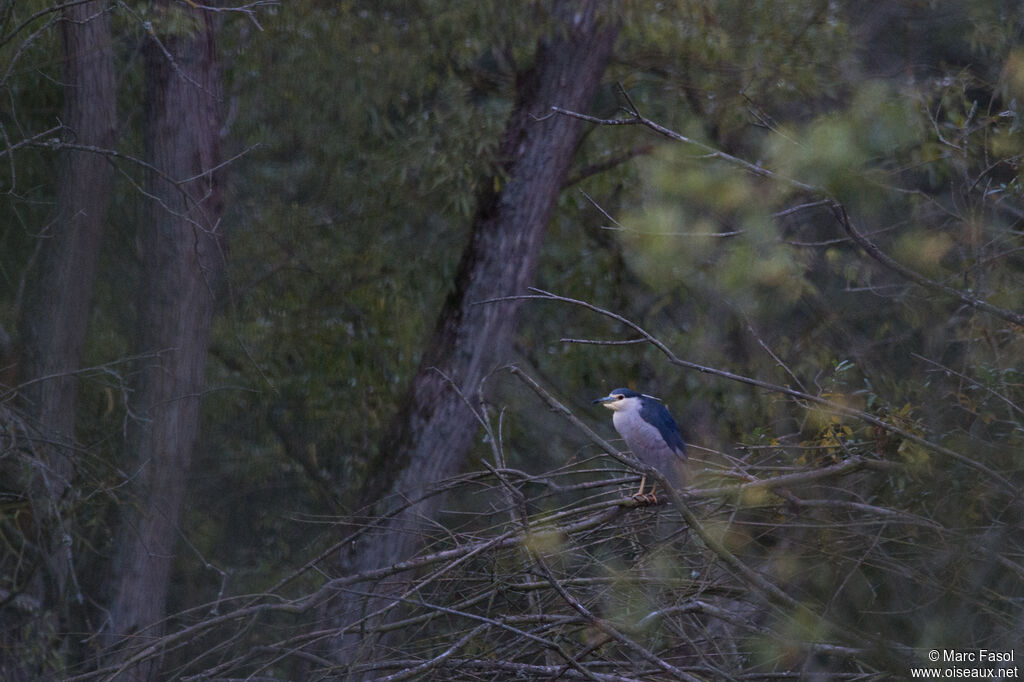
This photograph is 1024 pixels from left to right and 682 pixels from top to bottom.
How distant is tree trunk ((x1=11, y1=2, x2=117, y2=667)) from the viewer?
6.28 m

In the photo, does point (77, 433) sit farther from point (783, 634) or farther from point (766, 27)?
point (783, 634)

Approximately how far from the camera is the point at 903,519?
319 centimetres

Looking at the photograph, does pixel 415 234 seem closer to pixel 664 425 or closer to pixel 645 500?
pixel 664 425

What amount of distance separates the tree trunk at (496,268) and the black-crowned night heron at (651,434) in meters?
1.93

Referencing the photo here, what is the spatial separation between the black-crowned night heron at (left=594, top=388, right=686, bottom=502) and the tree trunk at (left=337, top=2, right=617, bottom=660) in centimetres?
193

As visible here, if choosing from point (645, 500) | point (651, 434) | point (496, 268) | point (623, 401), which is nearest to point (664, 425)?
point (651, 434)

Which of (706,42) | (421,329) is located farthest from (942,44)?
(421,329)

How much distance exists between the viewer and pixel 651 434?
15.6 feet

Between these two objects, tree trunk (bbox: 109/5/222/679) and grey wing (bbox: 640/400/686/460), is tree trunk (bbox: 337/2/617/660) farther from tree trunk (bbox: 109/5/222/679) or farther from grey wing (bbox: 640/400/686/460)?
grey wing (bbox: 640/400/686/460)

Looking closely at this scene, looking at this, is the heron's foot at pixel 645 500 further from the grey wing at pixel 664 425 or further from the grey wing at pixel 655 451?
the grey wing at pixel 664 425

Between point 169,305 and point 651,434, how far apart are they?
10.3 feet

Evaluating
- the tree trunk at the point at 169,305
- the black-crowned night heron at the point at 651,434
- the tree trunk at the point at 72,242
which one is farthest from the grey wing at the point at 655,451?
the tree trunk at the point at 72,242

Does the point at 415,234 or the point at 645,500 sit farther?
the point at 415,234

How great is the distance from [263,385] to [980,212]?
5.38m
